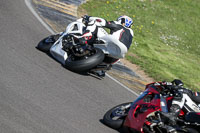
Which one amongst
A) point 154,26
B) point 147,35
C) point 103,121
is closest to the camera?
point 103,121

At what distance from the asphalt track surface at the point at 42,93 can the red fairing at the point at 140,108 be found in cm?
53

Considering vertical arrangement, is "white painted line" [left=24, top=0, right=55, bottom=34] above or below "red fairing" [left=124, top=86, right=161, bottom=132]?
below

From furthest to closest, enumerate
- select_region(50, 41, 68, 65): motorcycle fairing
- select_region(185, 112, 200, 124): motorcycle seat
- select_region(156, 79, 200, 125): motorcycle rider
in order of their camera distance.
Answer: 1. select_region(50, 41, 68, 65): motorcycle fairing
2. select_region(156, 79, 200, 125): motorcycle rider
3. select_region(185, 112, 200, 124): motorcycle seat

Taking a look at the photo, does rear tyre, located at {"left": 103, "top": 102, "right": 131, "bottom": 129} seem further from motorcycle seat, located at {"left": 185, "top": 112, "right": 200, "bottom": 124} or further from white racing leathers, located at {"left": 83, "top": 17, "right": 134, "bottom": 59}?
white racing leathers, located at {"left": 83, "top": 17, "right": 134, "bottom": 59}

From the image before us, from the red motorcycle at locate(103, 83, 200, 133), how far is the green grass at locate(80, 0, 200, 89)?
4075mm

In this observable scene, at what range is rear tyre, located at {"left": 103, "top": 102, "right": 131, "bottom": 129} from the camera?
578cm

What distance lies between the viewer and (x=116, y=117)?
19.7 feet

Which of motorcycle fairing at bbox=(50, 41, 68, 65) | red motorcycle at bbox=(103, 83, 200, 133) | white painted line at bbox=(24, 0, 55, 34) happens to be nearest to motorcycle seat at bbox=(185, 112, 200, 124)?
red motorcycle at bbox=(103, 83, 200, 133)

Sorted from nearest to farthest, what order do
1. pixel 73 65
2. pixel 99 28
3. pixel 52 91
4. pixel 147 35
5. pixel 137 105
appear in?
pixel 137 105, pixel 52 91, pixel 73 65, pixel 99 28, pixel 147 35

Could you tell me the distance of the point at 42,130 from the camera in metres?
4.96

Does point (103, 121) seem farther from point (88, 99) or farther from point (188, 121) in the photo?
point (188, 121)

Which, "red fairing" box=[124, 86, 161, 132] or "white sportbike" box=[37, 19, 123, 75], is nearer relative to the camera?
"red fairing" box=[124, 86, 161, 132]

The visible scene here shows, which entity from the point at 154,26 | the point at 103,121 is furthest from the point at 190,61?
the point at 103,121

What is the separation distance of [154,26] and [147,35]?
1429 millimetres
